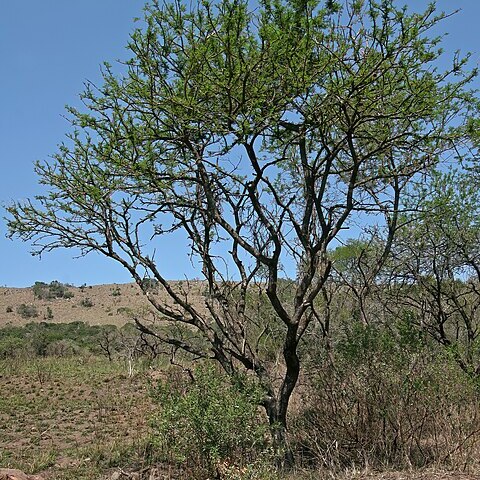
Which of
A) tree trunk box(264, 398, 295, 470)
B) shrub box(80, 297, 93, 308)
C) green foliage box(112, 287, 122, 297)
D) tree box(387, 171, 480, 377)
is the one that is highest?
green foliage box(112, 287, 122, 297)

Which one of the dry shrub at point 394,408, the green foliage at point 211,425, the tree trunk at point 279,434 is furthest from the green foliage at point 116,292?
the dry shrub at point 394,408

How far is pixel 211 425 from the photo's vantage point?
690 cm

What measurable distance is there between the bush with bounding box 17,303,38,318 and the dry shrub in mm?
40382

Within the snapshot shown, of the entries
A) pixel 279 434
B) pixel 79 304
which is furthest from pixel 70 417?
pixel 79 304

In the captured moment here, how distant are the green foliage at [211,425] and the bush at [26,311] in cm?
3991

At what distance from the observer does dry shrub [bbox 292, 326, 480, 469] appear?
7145 mm

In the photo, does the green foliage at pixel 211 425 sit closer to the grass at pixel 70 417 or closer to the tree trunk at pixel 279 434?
the tree trunk at pixel 279 434

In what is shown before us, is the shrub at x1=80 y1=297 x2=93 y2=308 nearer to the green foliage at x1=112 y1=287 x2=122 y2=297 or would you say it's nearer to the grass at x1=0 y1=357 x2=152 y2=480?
the green foliage at x1=112 y1=287 x2=122 y2=297

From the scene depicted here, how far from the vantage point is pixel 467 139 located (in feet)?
25.8

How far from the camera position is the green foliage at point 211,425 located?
6930mm

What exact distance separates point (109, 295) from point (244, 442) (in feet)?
154

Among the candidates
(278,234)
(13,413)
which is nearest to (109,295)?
(13,413)

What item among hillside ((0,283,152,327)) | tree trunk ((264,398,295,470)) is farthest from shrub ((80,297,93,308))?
tree trunk ((264,398,295,470))

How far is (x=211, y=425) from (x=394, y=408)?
214 centimetres
